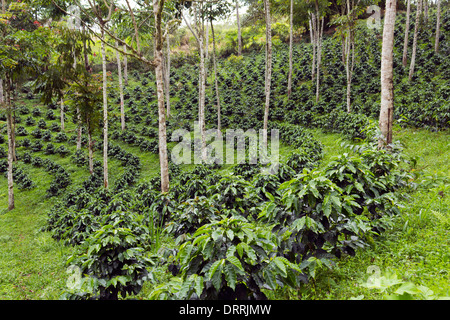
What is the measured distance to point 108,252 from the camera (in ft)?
8.44

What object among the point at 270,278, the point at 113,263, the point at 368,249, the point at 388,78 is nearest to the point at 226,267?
the point at 270,278

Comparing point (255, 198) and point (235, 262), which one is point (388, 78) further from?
point (235, 262)

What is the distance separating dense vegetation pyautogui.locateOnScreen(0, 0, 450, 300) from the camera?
2180 mm

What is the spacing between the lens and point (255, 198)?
14.0ft

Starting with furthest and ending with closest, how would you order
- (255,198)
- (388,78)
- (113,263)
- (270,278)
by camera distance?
(388,78) < (255,198) < (113,263) < (270,278)

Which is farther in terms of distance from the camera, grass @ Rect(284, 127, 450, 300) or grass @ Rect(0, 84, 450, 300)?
grass @ Rect(0, 84, 450, 300)

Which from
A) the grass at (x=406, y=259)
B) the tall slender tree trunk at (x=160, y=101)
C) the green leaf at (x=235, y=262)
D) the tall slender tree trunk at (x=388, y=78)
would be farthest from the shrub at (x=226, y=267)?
the tall slender tree trunk at (x=160, y=101)

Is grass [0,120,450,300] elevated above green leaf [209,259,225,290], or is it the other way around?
green leaf [209,259,225,290]

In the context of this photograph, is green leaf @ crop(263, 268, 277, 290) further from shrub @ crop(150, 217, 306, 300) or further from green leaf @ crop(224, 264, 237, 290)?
green leaf @ crop(224, 264, 237, 290)

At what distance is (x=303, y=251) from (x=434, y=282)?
124cm

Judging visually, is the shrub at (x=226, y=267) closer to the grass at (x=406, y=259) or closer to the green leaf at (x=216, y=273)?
the green leaf at (x=216, y=273)

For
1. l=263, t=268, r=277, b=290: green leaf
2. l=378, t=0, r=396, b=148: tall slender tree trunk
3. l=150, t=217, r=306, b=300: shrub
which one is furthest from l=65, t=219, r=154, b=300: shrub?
l=378, t=0, r=396, b=148: tall slender tree trunk
